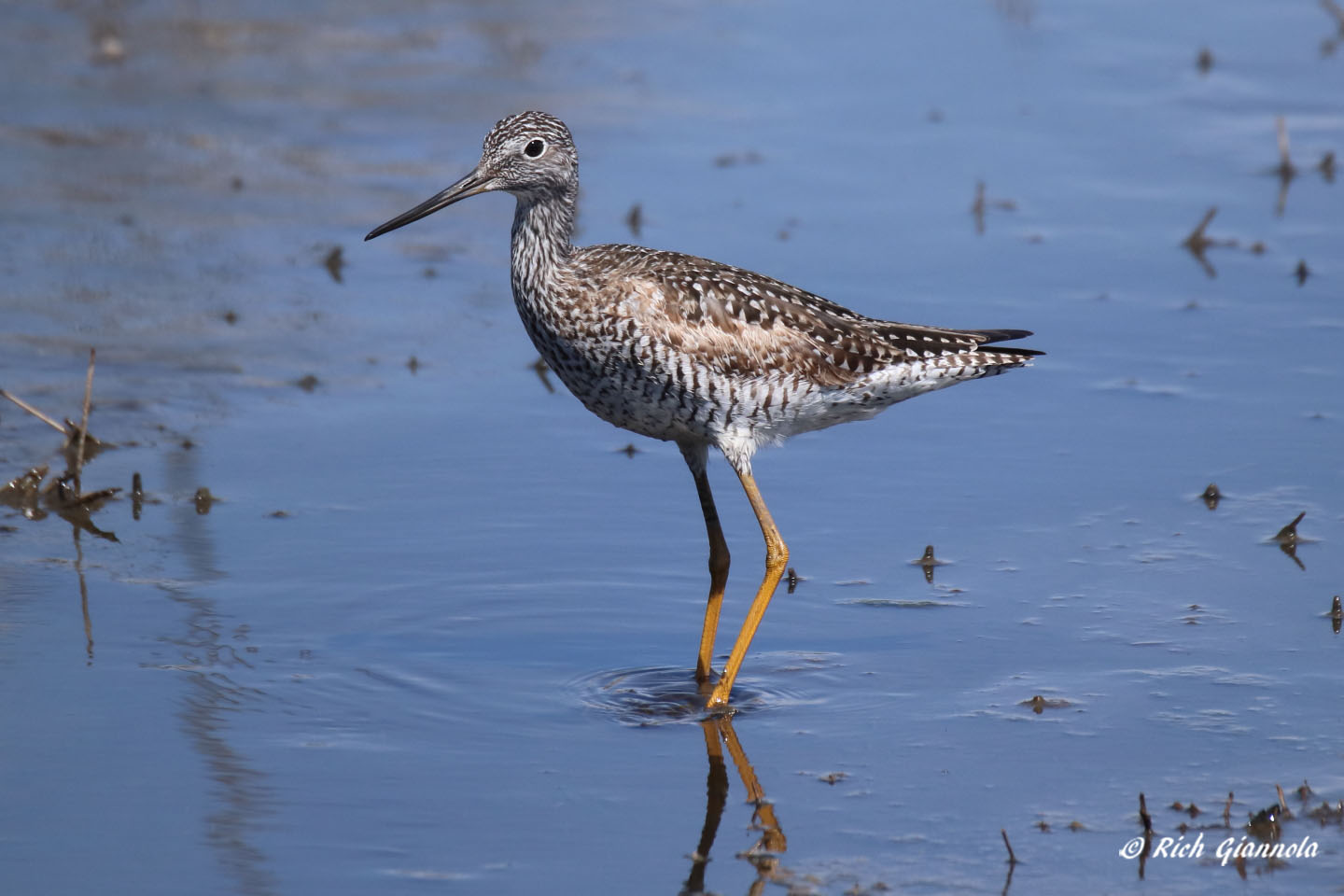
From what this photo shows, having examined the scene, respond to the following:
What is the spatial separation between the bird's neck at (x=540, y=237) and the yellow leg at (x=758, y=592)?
43.7 inches

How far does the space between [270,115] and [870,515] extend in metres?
7.26

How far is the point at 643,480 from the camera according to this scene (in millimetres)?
9008

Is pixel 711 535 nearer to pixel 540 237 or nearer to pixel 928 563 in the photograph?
pixel 928 563

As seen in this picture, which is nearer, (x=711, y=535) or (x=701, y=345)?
(x=701, y=345)

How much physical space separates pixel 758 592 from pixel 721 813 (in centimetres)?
168

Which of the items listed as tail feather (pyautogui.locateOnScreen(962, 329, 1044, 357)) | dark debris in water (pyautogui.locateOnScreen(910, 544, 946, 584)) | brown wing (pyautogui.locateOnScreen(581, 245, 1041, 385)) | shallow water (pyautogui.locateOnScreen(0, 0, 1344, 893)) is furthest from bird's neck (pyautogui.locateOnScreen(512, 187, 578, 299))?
dark debris in water (pyautogui.locateOnScreen(910, 544, 946, 584))

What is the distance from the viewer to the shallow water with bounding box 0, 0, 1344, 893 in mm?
6035

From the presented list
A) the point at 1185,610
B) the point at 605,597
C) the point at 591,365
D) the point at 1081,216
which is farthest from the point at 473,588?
the point at 1081,216

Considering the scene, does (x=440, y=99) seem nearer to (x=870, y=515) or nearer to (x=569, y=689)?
(x=870, y=515)

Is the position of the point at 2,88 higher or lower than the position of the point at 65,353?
higher

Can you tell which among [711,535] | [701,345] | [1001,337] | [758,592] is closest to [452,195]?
[701,345]

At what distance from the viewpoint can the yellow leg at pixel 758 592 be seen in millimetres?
7020

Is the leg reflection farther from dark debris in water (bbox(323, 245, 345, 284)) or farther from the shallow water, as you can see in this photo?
dark debris in water (bbox(323, 245, 345, 284))

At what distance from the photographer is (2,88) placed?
45.9 feet
